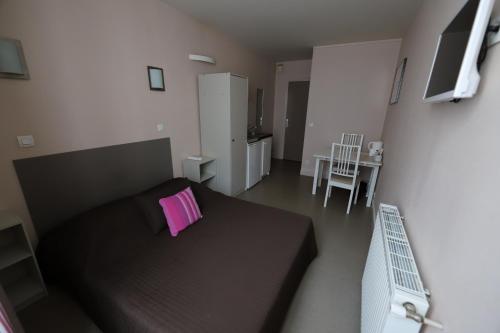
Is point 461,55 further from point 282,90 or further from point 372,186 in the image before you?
point 282,90

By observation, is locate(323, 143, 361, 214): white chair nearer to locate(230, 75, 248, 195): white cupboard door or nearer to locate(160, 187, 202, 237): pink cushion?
locate(230, 75, 248, 195): white cupboard door

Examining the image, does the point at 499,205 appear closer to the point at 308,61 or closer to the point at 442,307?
the point at 442,307

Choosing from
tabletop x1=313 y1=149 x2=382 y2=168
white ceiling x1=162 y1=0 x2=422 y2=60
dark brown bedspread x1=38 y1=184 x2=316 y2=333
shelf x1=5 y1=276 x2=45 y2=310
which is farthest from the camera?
tabletop x1=313 y1=149 x2=382 y2=168

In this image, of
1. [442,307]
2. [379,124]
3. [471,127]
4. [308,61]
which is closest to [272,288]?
[442,307]

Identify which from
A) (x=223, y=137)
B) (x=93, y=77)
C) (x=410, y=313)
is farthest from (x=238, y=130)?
(x=410, y=313)

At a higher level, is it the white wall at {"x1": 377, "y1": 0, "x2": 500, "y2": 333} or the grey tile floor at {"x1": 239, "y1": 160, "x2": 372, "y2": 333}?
the white wall at {"x1": 377, "y1": 0, "x2": 500, "y2": 333}

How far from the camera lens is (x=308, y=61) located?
501 centimetres

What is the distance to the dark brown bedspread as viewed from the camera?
3.78 feet

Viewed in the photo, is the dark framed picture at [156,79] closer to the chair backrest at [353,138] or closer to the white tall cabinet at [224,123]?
the white tall cabinet at [224,123]

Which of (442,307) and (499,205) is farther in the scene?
(442,307)

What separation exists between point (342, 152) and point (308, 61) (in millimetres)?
3019

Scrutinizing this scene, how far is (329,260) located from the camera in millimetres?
2141

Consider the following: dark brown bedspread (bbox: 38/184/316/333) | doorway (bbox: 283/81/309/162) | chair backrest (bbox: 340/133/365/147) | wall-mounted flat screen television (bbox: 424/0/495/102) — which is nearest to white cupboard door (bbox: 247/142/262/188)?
chair backrest (bbox: 340/133/365/147)

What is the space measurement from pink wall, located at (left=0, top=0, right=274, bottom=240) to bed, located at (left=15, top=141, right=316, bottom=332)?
227 mm
